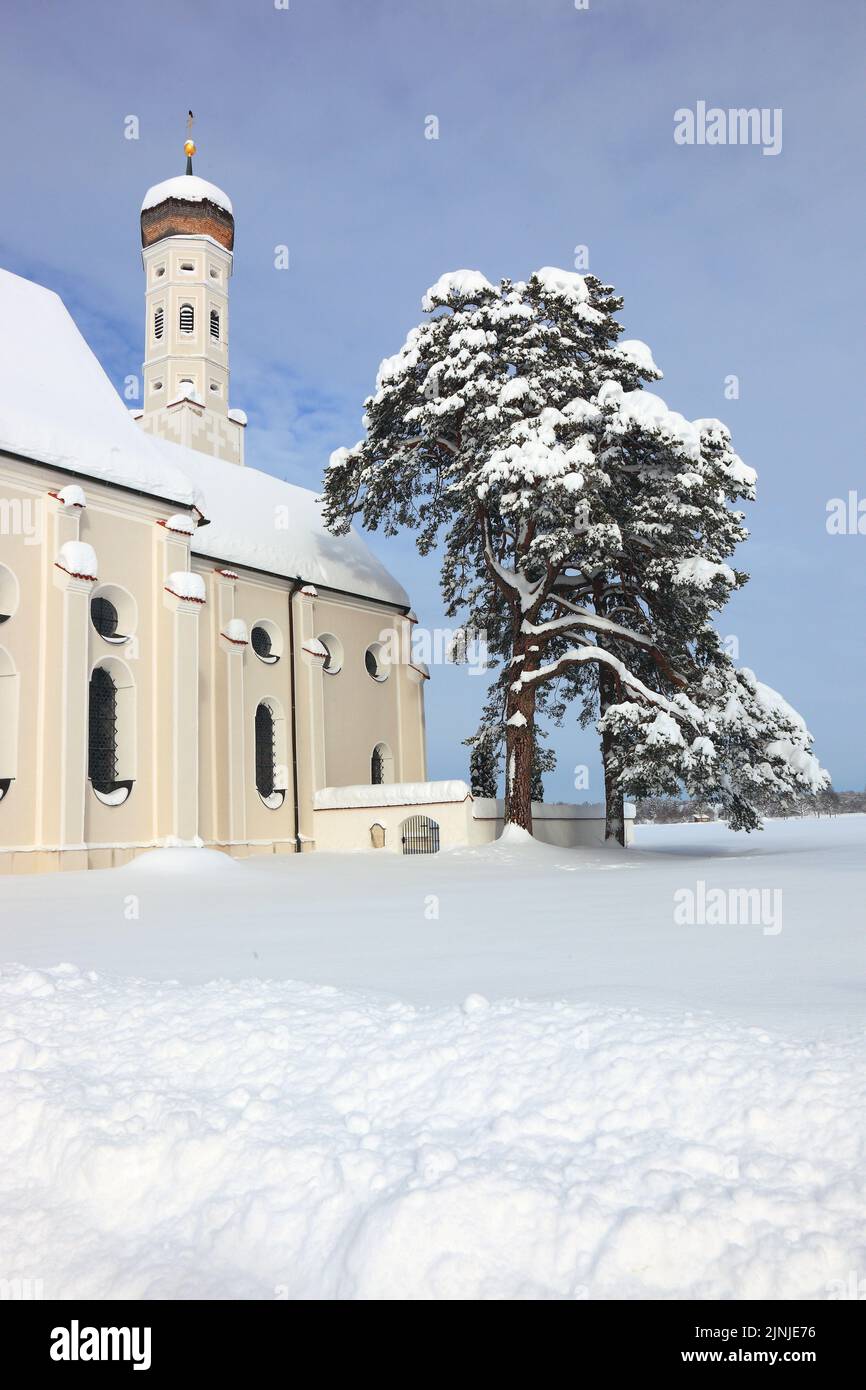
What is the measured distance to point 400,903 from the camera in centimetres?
1356

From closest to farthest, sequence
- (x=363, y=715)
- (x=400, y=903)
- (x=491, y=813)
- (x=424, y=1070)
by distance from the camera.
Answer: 1. (x=424, y=1070)
2. (x=400, y=903)
3. (x=491, y=813)
4. (x=363, y=715)

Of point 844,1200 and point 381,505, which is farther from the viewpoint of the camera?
point 381,505

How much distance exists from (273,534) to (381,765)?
9.18m

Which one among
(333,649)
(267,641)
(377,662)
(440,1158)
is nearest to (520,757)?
(267,641)

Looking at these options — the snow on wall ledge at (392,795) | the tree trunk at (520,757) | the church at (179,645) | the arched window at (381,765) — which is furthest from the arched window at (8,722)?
the arched window at (381,765)

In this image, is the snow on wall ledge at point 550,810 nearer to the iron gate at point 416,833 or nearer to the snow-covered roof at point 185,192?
the iron gate at point 416,833

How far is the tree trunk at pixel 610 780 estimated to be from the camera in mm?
26688

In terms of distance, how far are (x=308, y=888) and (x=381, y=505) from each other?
14.0m

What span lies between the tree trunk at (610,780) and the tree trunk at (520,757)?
6.65 feet

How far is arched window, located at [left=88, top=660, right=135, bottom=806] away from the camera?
23.5 metres

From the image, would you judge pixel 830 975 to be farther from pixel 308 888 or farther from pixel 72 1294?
pixel 308 888

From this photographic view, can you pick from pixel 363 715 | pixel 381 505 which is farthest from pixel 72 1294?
pixel 363 715

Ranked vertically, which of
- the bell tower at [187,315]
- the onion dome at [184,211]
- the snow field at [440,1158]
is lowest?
the snow field at [440,1158]
